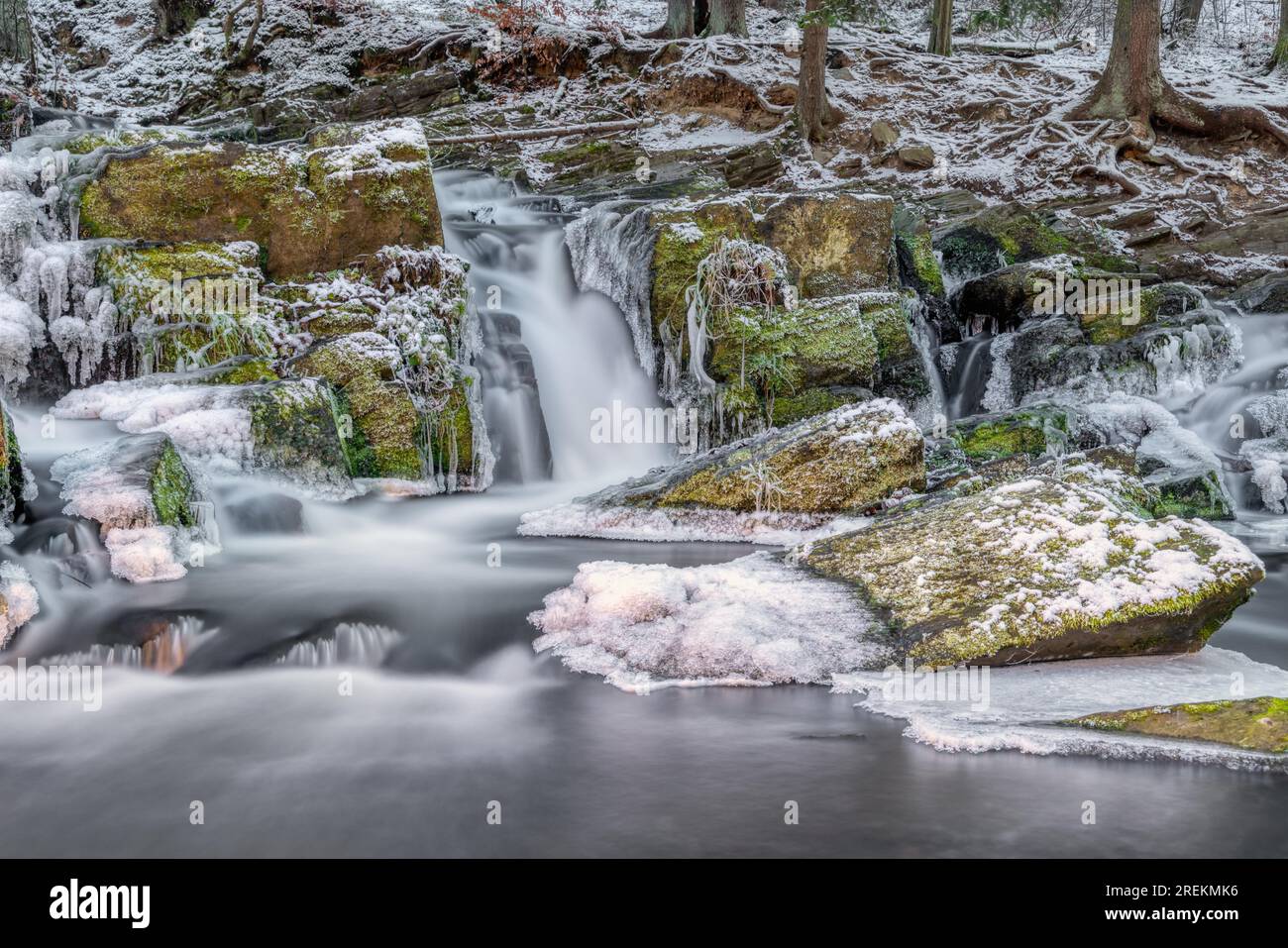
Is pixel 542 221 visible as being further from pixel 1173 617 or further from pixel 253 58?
pixel 253 58

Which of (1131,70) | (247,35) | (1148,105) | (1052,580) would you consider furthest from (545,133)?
(1052,580)

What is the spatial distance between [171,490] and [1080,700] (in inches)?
196

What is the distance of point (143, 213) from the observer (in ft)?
28.7

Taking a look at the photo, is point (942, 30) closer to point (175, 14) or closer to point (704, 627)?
point (175, 14)

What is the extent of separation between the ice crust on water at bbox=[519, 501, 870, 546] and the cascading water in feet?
5.46

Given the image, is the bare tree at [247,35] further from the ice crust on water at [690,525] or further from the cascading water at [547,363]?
the ice crust on water at [690,525]

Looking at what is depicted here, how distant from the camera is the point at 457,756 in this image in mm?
3551

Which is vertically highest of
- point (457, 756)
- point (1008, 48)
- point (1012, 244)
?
point (1008, 48)

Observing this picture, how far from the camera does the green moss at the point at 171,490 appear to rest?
5672 mm

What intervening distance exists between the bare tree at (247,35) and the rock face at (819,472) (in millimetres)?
16426

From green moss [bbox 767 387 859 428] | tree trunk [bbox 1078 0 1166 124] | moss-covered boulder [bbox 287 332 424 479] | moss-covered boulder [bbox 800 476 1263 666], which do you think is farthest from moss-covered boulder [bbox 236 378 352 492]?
tree trunk [bbox 1078 0 1166 124]

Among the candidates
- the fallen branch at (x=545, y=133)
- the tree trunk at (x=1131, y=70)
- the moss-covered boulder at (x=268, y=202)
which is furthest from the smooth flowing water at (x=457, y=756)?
the tree trunk at (x=1131, y=70)

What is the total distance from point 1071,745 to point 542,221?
31.5 ft

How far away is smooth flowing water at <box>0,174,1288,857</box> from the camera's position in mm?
2971
